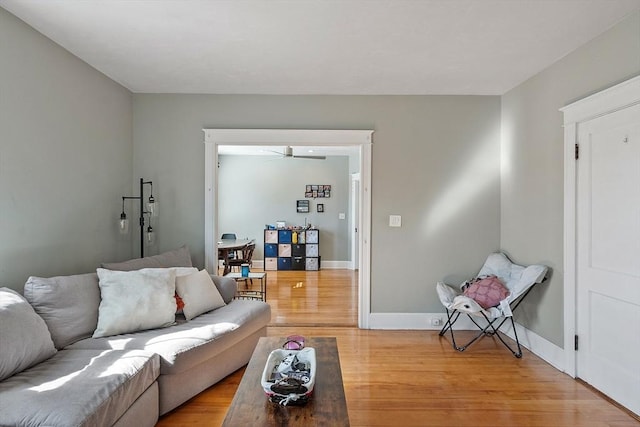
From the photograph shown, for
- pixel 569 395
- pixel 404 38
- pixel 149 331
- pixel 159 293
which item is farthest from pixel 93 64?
pixel 569 395

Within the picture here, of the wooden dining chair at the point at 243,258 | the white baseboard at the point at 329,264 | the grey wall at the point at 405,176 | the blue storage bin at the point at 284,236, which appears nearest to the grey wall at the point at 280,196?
the white baseboard at the point at 329,264

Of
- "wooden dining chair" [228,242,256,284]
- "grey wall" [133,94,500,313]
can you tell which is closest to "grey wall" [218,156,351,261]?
"wooden dining chair" [228,242,256,284]

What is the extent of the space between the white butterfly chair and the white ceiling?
1.84 meters

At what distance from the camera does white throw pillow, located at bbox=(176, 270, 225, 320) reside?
2964mm

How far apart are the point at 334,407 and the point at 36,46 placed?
3141 mm

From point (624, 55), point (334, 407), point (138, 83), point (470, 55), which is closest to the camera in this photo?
point (334, 407)

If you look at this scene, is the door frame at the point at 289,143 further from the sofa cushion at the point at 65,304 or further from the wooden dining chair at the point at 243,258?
the wooden dining chair at the point at 243,258

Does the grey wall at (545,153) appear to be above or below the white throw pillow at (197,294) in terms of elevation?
above

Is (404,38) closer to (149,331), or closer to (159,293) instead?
(159,293)

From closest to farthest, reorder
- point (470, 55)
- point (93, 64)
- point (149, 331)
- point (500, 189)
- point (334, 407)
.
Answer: point (334, 407) → point (149, 331) → point (470, 55) → point (93, 64) → point (500, 189)

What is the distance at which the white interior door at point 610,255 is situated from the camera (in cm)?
242

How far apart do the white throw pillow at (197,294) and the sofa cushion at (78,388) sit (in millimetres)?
726

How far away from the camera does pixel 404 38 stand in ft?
8.95

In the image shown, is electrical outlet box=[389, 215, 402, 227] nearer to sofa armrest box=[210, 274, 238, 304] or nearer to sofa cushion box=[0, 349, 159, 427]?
sofa armrest box=[210, 274, 238, 304]
